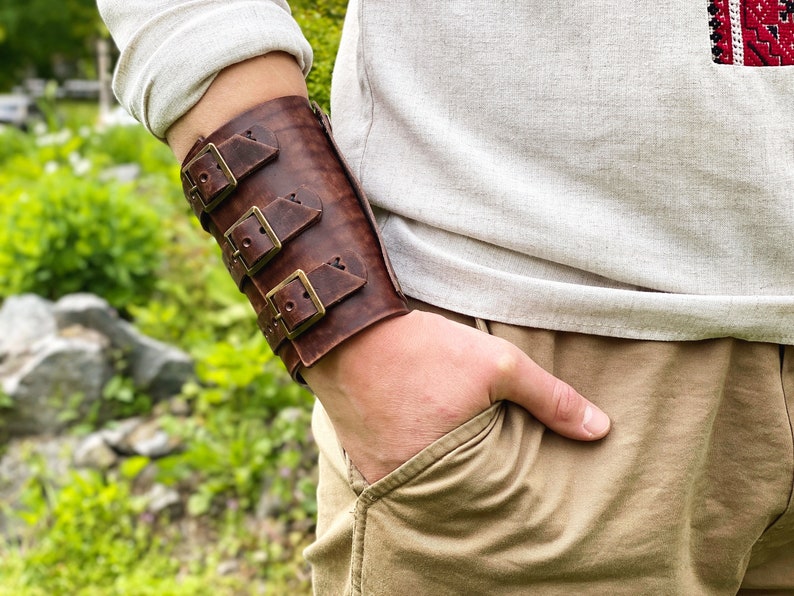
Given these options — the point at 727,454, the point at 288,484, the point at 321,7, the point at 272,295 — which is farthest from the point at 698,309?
the point at 288,484

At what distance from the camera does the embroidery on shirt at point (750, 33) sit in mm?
960

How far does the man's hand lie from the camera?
0.97 meters

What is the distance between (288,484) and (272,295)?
213cm

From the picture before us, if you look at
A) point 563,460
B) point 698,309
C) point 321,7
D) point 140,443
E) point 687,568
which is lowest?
point 140,443

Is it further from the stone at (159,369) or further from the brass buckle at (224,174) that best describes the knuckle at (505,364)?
the stone at (159,369)

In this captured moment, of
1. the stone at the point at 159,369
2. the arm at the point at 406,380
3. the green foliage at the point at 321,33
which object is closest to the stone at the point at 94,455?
the stone at the point at 159,369

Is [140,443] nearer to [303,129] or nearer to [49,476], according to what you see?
[49,476]

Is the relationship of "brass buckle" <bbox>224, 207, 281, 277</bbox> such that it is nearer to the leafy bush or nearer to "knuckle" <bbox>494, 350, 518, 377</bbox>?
"knuckle" <bbox>494, 350, 518, 377</bbox>

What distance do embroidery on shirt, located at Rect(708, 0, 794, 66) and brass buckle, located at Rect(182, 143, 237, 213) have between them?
2.11ft

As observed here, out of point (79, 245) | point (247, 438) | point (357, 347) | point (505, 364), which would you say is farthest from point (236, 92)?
point (79, 245)

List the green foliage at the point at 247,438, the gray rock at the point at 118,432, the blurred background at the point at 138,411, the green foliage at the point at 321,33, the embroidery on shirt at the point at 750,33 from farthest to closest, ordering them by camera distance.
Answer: the gray rock at the point at 118,432, the green foliage at the point at 247,438, the blurred background at the point at 138,411, the green foliage at the point at 321,33, the embroidery on shirt at the point at 750,33

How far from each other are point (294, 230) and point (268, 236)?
1.4 inches

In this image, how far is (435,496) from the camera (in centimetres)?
96

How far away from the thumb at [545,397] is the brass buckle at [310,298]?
0.79 feet
